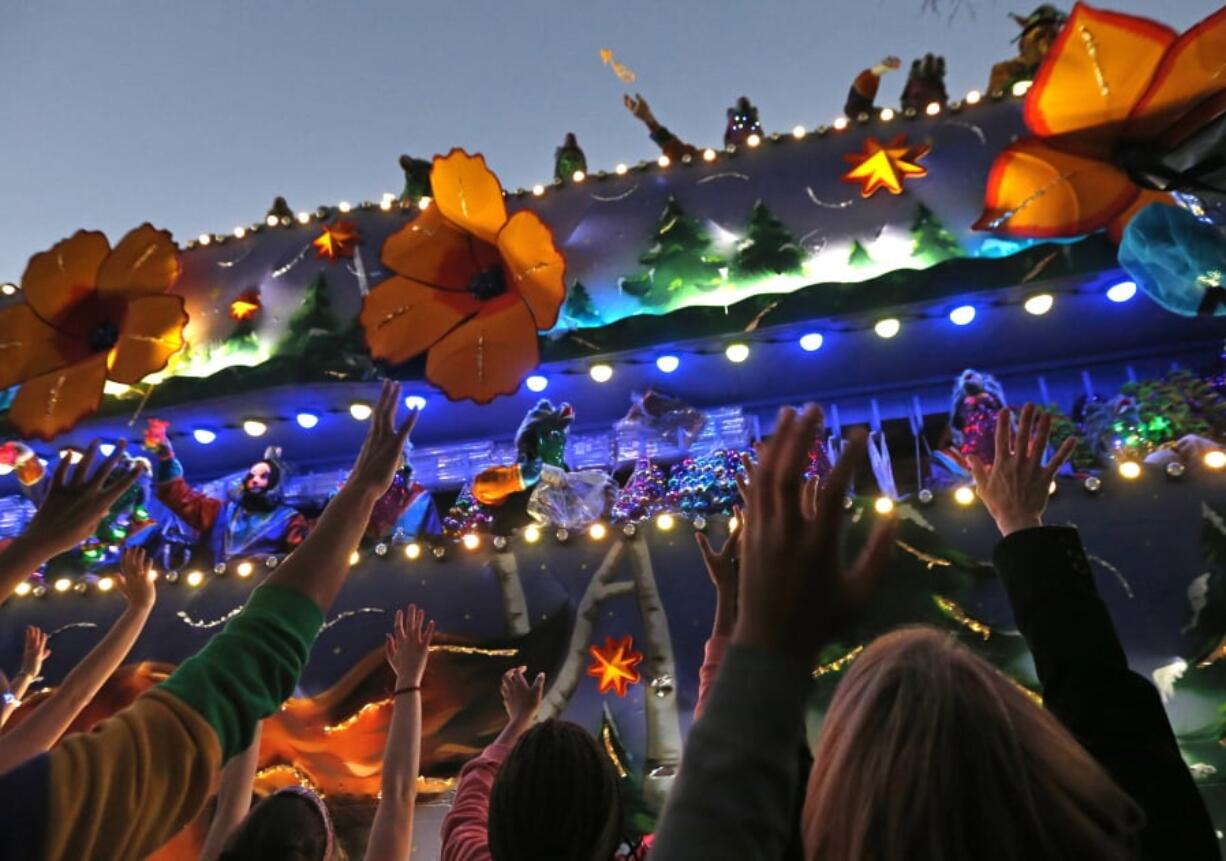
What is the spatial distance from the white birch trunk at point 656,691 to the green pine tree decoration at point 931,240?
284 cm

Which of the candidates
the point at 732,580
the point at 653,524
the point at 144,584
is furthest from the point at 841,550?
the point at 653,524

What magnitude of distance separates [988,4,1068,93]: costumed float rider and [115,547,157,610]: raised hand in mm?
5885

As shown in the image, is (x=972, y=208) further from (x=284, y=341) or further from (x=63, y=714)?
(x=63, y=714)

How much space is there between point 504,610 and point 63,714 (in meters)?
2.07

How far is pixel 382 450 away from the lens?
1.62 meters

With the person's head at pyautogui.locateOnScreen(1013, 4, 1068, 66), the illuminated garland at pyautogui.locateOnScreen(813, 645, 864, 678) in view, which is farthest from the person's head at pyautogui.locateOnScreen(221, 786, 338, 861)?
the person's head at pyautogui.locateOnScreen(1013, 4, 1068, 66)

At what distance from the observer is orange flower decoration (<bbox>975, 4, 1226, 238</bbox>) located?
414 cm

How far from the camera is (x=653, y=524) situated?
3707mm

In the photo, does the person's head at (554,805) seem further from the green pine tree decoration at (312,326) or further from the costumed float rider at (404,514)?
the green pine tree decoration at (312,326)

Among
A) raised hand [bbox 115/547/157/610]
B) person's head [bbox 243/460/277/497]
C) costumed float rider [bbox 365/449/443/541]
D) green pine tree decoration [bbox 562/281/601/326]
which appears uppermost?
green pine tree decoration [bbox 562/281/601/326]

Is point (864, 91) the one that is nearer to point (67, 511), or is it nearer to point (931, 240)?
point (931, 240)

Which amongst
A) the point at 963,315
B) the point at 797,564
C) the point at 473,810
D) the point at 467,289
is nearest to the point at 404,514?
the point at 467,289

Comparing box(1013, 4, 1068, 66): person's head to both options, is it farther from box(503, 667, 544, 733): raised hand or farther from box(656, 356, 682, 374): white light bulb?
box(503, 667, 544, 733): raised hand

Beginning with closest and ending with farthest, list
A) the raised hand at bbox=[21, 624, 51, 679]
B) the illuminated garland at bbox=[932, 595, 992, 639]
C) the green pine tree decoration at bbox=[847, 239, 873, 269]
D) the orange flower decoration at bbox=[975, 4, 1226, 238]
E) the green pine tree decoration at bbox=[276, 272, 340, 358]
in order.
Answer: the illuminated garland at bbox=[932, 595, 992, 639] → the raised hand at bbox=[21, 624, 51, 679] → the orange flower decoration at bbox=[975, 4, 1226, 238] → the green pine tree decoration at bbox=[847, 239, 873, 269] → the green pine tree decoration at bbox=[276, 272, 340, 358]
